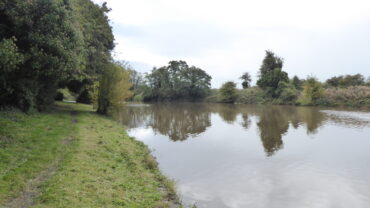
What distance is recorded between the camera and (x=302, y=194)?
7484 mm

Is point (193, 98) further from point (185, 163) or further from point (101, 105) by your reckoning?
point (185, 163)

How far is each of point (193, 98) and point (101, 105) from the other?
172 ft

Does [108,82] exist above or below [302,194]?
above

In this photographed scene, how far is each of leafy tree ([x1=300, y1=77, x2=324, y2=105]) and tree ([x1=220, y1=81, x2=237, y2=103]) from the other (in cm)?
1982

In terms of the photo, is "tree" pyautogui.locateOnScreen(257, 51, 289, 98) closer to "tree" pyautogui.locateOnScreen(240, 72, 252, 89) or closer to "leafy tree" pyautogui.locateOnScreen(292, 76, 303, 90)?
"leafy tree" pyautogui.locateOnScreen(292, 76, 303, 90)

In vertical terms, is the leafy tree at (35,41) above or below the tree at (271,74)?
below

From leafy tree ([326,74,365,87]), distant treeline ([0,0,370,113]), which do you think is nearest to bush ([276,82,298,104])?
distant treeline ([0,0,370,113])

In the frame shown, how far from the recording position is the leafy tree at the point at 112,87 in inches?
794

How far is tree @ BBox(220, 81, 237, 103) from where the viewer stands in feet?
216

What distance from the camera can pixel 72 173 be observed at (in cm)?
665

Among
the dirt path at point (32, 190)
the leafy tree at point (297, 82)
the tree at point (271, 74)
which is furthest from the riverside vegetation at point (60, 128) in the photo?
the leafy tree at point (297, 82)

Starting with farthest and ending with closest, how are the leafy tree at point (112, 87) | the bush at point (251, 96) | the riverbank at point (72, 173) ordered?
the bush at point (251, 96)
the leafy tree at point (112, 87)
the riverbank at point (72, 173)

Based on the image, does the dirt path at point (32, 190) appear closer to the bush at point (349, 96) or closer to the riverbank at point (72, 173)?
the riverbank at point (72, 173)

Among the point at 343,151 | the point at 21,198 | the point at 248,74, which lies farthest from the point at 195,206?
the point at 248,74
